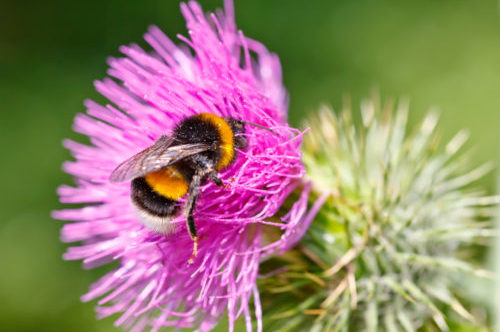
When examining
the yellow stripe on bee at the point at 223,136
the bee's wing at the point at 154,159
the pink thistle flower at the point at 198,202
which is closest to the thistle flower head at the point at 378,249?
the pink thistle flower at the point at 198,202

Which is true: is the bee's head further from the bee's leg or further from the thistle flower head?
the thistle flower head

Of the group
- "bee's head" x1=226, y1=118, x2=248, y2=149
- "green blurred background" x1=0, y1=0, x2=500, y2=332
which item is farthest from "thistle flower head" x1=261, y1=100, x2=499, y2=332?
"green blurred background" x1=0, y1=0, x2=500, y2=332

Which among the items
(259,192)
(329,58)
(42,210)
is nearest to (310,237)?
(259,192)

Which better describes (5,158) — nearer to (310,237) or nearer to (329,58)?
(329,58)

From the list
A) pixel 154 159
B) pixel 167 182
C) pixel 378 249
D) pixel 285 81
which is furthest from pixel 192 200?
pixel 285 81

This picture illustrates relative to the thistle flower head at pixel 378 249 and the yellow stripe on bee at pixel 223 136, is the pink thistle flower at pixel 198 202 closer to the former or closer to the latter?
the yellow stripe on bee at pixel 223 136

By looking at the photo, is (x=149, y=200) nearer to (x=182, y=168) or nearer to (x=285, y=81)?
(x=182, y=168)
